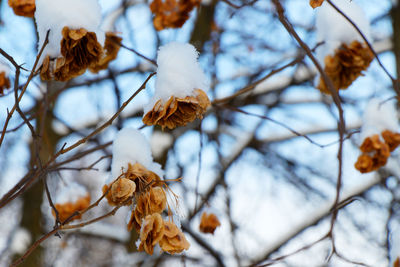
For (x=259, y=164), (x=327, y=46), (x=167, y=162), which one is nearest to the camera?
(x=327, y=46)

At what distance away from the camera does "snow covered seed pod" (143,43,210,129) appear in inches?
39.2

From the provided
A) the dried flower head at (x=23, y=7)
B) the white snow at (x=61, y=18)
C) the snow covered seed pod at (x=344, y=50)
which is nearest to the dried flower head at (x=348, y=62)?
the snow covered seed pod at (x=344, y=50)

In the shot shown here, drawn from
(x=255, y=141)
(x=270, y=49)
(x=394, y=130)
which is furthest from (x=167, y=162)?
(x=394, y=130)

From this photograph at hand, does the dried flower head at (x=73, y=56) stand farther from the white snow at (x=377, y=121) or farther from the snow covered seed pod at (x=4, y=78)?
the white snow at (x=377, y=121)

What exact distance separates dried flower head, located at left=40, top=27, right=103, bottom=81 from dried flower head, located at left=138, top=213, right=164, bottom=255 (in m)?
0.40

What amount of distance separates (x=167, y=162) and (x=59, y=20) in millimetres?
1937

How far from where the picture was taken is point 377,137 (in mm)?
1527

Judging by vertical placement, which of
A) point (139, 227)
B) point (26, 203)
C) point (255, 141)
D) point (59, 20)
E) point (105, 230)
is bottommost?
point (105, 230)

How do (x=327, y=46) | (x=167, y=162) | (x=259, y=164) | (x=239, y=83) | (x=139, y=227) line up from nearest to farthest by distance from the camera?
(x=139, y=227), (x=327, y=46), (x=167, y=162), (x=239, y=83), (x=259, y=164)

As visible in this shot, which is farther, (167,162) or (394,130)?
(167,162)

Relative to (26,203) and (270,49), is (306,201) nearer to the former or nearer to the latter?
(270,49)

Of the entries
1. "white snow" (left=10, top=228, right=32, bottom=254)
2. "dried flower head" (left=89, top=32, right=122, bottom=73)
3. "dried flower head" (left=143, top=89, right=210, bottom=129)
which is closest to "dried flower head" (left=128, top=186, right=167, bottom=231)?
"dried flower head" (left=143, top=89, right=210, bottom=129)

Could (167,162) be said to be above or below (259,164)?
above

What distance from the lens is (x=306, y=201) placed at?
3.63 meters
